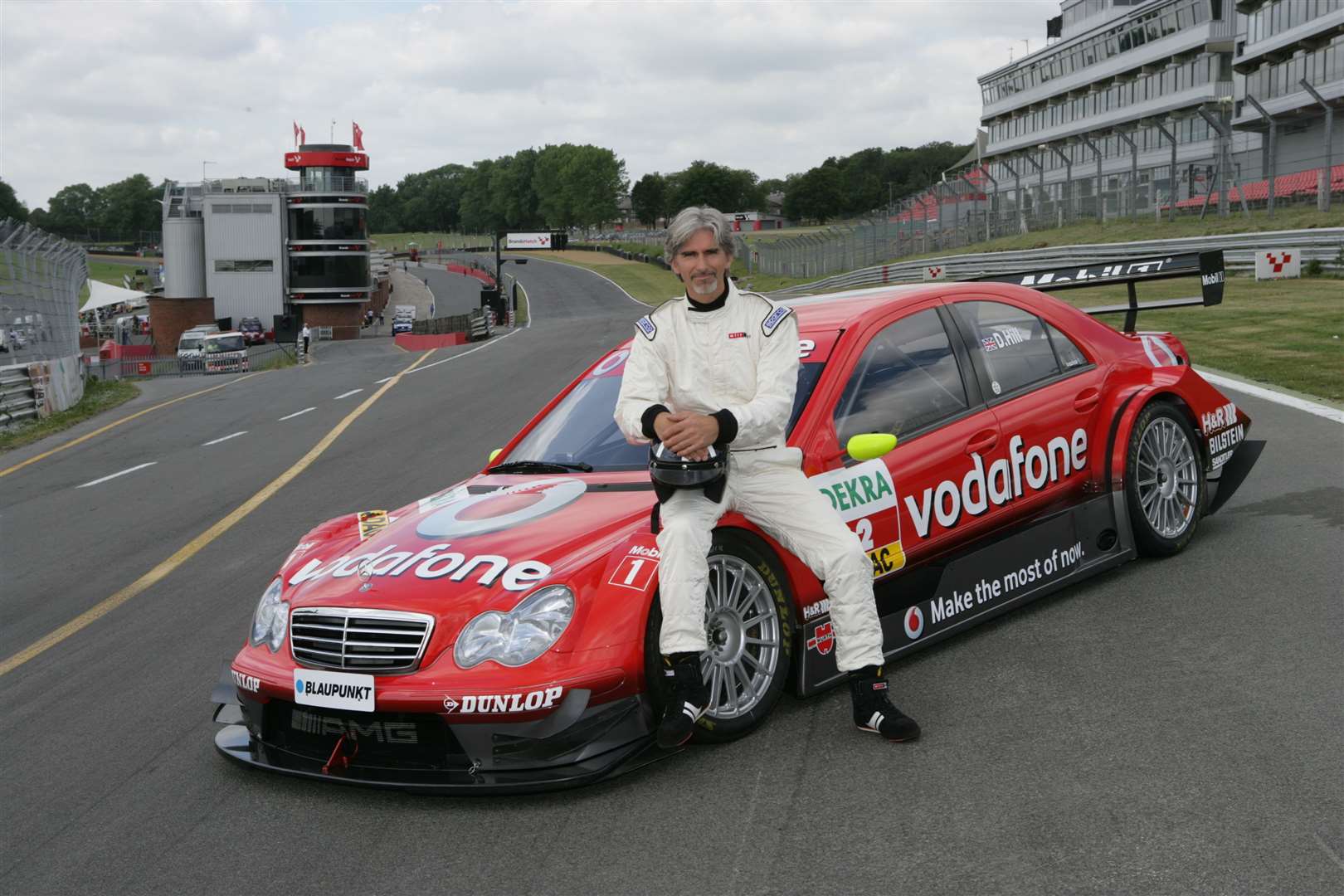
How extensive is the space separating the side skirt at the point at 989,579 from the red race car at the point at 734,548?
0.01 metres

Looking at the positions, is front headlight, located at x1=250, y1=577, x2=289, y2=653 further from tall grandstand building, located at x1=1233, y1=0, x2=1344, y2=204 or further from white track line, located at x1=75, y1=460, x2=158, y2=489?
tall grandstand building, located at x1=1233, y1=0, x2=1344, y2=204

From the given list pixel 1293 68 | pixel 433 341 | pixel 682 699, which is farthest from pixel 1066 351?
pixel 1293 68

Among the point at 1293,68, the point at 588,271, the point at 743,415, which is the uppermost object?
the point at 1293,68

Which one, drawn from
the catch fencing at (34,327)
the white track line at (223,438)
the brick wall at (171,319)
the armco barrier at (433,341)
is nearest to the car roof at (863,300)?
the white track line at (223,438)

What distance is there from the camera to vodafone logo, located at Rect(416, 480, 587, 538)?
4.70 metres

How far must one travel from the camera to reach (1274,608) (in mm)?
5469

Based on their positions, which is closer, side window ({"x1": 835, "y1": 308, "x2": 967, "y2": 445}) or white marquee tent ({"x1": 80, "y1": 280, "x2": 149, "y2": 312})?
side window ({"x1": 835, "y1": 308, "x2": 967, "y2": 445})

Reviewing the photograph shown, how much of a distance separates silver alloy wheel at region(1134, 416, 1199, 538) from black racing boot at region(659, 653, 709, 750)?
2.84 metres

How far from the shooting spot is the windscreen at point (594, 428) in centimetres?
518

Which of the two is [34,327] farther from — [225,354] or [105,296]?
[105,296]

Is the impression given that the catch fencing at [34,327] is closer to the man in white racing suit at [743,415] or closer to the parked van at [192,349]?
the man in white racing suit at [743,415]

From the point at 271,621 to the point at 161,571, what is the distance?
4.06 m

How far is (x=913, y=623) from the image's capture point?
5.07 meters

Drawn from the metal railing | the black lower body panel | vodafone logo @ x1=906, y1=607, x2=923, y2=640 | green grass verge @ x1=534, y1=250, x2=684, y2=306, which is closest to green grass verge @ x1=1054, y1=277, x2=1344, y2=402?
the metal railing
